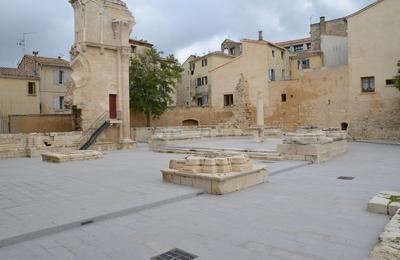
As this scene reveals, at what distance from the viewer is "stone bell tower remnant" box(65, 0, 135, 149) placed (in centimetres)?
2122

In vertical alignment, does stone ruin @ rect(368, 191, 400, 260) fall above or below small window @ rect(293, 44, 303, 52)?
below

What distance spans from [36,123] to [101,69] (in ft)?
24.6

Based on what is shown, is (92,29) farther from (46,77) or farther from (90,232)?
(90,232)

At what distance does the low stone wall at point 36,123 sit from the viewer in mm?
24703

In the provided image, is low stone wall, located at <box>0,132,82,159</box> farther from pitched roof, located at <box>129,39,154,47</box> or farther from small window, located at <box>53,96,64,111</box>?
pitched roof, located at <box>129,39,154,47</box>

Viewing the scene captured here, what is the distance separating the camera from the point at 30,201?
21.4 ft

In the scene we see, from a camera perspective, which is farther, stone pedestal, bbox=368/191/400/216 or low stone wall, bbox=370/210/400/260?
stone pedestal, bbox=368/191/400/216

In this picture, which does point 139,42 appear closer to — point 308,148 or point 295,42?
point 295,42

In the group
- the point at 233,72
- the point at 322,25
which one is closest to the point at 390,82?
the point at 233,72

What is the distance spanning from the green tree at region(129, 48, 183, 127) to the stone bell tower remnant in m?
8.19

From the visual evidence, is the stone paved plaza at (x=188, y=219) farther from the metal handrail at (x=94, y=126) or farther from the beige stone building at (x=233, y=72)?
the beige stone building at (x=233, y=72)

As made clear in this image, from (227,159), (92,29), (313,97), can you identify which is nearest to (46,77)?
(92,29)

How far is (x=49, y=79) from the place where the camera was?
1321 inches

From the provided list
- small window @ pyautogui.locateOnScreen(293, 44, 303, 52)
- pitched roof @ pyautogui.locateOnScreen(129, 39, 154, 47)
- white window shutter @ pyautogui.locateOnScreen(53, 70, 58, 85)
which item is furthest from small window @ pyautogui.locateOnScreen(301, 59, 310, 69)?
white window shutter @ pyautogui.locateOnScreen(53, 70, 58, 85)
